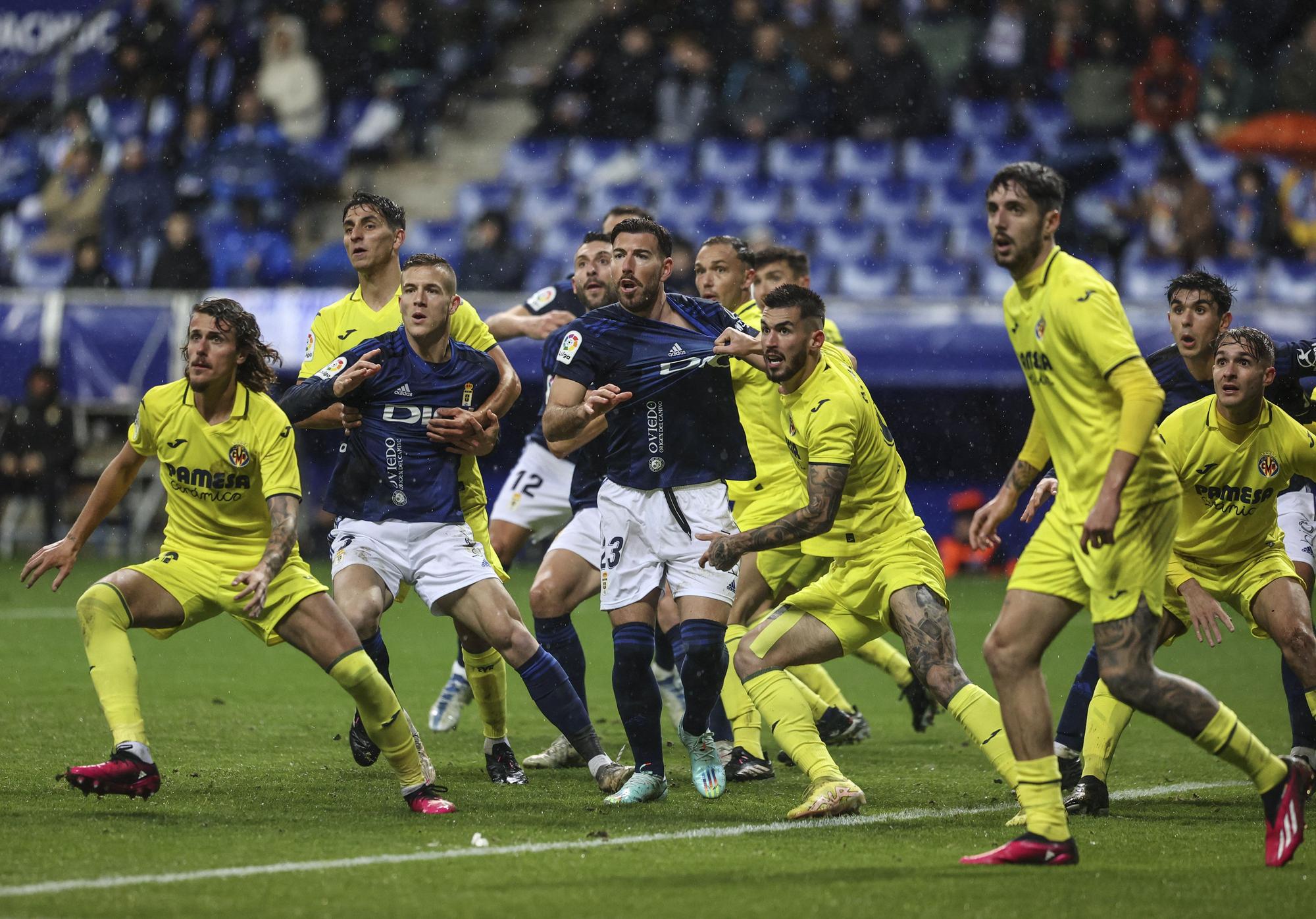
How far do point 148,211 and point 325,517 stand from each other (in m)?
4.88

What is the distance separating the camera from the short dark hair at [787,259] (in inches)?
367

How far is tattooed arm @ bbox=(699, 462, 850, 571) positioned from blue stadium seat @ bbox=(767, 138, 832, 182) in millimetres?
14287

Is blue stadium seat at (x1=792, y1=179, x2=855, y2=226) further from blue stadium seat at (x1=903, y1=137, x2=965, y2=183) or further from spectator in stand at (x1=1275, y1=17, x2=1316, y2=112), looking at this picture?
spectator in stand at (x1=1275, y1=17, x2=1316, y2=112)

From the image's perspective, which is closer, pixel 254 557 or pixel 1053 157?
pixel 254 557

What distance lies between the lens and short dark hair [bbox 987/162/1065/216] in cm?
564

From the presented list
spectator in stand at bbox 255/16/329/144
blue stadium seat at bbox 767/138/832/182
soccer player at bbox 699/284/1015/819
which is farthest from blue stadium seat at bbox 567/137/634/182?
soccer player at bbox 699/284/1015/819

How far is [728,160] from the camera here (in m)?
20.8

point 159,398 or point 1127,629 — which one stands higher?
point 159,398

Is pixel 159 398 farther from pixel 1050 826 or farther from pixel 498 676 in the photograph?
pixel 1050 826

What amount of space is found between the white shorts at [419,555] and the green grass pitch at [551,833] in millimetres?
897

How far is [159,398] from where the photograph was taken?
271 inches

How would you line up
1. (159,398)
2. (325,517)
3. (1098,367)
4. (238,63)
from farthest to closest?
(238,63), (325,517), (159,398), (1098,367)

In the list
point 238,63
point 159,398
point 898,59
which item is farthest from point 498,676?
point 238,63

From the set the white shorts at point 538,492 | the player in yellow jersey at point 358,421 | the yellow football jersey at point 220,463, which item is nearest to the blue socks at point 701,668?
the player in yellow jersey at point 358,421
